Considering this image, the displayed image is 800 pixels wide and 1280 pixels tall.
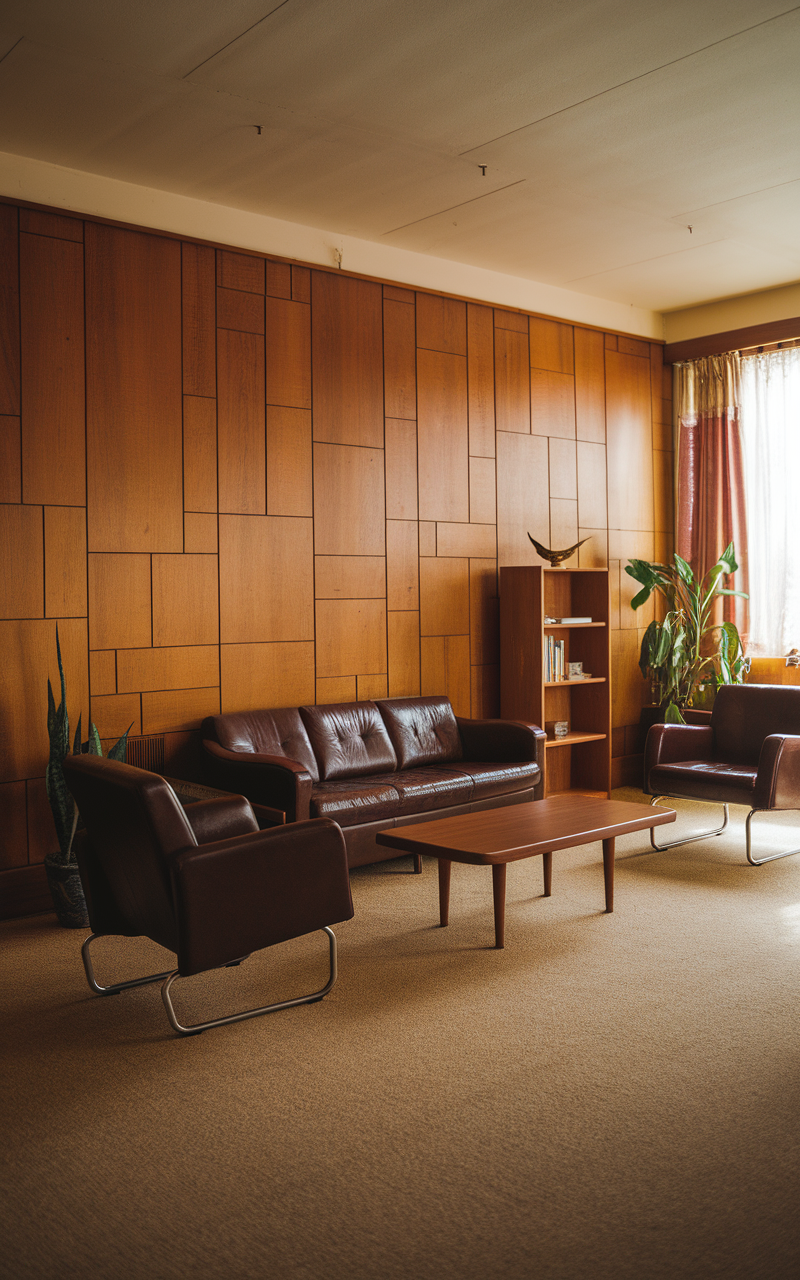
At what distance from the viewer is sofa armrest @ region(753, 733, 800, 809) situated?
4820 millimetres

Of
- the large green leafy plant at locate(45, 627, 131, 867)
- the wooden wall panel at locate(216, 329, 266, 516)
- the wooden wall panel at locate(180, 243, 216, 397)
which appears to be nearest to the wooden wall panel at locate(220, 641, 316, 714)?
the wooden wall panel at locate(216, 329, 266, 516)

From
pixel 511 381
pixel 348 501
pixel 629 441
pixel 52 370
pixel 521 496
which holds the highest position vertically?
pixel 511 381

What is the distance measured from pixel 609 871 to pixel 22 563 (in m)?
2.93

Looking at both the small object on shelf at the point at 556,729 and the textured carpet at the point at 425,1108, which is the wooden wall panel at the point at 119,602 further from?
the small object on shelf at the point at 556,729

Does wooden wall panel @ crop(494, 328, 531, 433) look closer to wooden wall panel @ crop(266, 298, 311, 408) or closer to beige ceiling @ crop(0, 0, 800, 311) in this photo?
beige ceiling @ crop(0, 0, 800, 311)

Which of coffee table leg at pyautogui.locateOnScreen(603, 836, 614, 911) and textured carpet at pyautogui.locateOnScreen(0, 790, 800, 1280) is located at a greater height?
coffee table leg at pyautogui.locateOnScreen(603, 836, 614, 911)

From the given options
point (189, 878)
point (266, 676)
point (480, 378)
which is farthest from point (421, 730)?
point (189, 878)

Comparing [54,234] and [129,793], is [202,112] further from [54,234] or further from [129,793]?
[129,793]

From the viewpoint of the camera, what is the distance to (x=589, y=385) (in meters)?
6.97

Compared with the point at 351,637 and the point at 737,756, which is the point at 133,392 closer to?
the point at 351,637

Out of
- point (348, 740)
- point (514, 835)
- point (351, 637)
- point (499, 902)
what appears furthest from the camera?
point (351, 637)

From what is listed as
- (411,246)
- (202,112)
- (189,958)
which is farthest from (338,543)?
(189,958)

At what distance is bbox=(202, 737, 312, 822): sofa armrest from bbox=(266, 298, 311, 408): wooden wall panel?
1.96 metres

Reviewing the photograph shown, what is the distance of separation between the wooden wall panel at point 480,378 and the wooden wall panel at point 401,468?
510 millimetres
